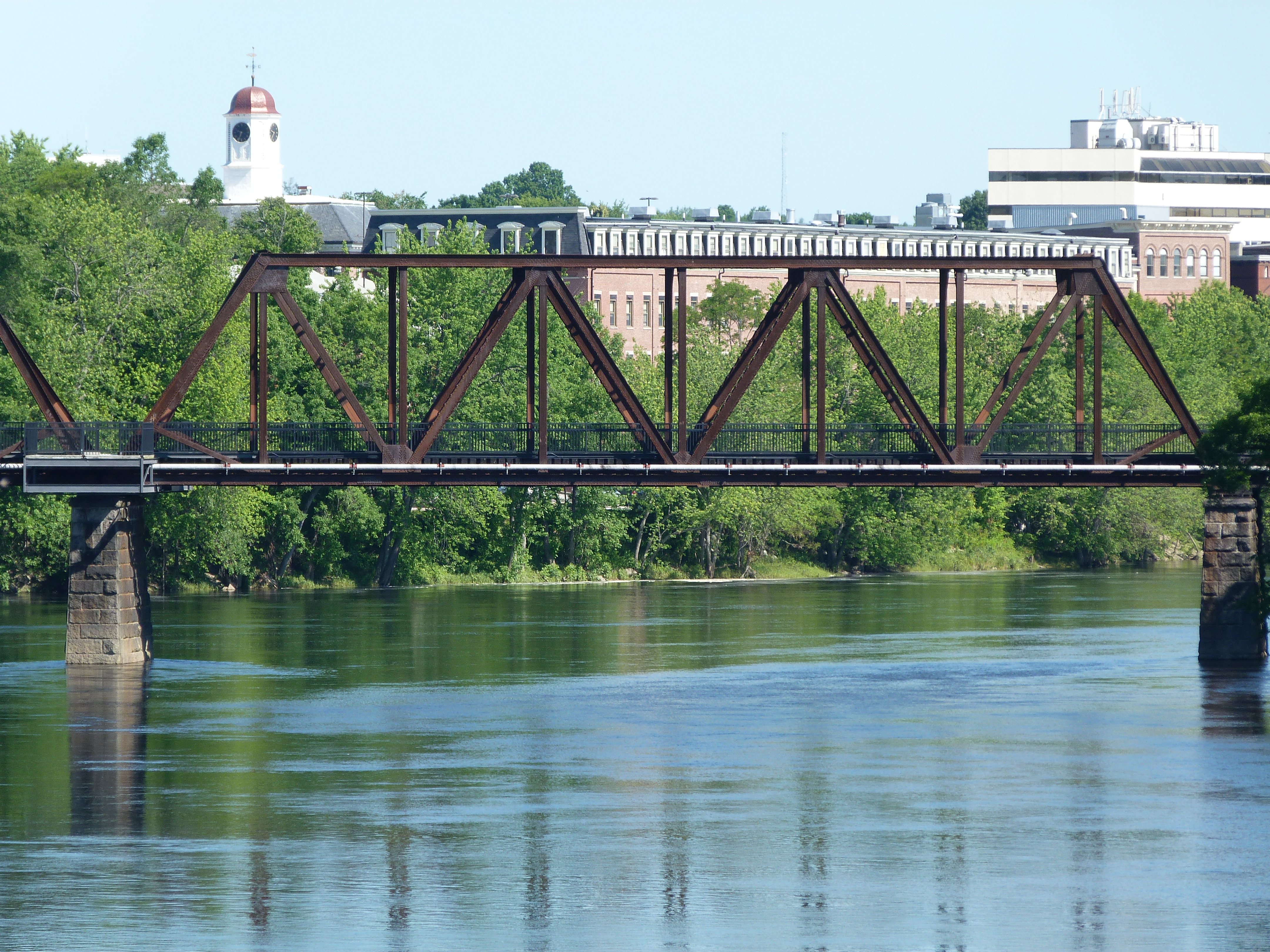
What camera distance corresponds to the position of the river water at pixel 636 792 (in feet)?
97.0

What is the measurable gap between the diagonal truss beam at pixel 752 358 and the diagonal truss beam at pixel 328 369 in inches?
355

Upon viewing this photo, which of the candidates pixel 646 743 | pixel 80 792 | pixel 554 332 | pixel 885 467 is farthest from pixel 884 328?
pixel 80 792

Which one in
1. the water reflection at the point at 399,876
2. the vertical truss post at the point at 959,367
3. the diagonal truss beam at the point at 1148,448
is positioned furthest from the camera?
the vertical truss post at the point at 959,367

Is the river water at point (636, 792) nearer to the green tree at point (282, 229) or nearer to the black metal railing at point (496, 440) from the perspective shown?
the black metal railing at point (496, 440)

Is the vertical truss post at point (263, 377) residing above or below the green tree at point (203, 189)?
below

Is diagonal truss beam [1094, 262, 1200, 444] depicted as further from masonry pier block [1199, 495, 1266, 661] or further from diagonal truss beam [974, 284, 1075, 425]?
masonry pier block [1199, 495, 1266, 661]

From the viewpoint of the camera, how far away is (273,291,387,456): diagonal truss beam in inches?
2340

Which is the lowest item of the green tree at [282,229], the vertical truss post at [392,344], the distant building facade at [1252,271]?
the vertical truss post at [392,344]

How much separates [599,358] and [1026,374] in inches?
477

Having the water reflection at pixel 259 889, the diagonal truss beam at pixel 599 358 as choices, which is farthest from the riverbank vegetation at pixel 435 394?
the water reflection at pixel 259 889

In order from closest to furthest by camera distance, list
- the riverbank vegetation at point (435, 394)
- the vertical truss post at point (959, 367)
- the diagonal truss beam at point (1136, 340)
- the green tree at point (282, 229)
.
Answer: the diagonal truss beam at point (1136, 340) < the vertical truss post at point (959, 367) < the riverbank vegetation at point (435, 394) < the green tree at point (282, 229)

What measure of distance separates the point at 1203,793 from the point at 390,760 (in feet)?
53.6

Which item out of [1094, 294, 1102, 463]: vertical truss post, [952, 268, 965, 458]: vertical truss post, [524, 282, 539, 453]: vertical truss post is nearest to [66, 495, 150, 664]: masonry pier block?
[524, 282, 539, 453]: vertical truss post

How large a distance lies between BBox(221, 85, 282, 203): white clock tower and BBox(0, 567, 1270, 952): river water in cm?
10023
